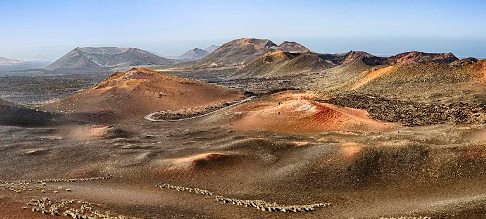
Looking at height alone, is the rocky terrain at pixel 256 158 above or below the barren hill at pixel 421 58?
below

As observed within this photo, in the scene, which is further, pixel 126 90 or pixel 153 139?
pixel 126 90

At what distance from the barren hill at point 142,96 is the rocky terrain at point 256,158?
1.66 ft

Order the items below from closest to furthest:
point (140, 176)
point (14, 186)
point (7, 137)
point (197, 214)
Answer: point (197, 214)
point (14, 186)
point (140, 176)
point (7, 137)

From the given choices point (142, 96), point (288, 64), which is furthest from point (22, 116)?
point (288, 64)

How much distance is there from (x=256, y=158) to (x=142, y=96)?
144 ft

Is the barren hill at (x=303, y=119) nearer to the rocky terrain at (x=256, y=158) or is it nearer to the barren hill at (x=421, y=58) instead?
the rocky terrain at (x=256, y=158)

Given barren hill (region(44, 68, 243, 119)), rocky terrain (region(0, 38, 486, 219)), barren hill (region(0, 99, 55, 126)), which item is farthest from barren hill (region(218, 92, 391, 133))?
barren hill (region(0, 99, 55, 126))

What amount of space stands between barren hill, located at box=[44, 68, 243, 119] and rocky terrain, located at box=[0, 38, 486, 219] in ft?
1.66

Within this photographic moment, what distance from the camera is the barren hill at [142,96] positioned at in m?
72.7

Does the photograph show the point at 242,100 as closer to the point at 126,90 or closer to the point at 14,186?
the point at 126,90

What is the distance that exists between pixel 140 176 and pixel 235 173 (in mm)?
6509

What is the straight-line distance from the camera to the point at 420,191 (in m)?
29.7

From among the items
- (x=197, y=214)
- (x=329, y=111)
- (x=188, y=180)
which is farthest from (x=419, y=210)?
(x=329, y=111)

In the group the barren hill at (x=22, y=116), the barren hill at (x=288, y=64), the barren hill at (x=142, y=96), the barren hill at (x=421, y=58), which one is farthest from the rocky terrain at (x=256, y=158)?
the barren hill at (x=421, y=58)
